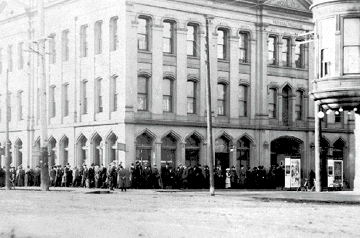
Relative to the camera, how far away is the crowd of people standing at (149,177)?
3981 cm

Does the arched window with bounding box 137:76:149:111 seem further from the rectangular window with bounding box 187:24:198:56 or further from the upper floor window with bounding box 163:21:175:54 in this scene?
the rectangular window with bounding box 187:24:198:56

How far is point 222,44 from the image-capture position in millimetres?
46281

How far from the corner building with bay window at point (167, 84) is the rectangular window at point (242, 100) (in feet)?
0.22

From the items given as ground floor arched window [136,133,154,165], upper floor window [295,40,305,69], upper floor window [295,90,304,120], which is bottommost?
ground floor arched window [136,133,154,165]

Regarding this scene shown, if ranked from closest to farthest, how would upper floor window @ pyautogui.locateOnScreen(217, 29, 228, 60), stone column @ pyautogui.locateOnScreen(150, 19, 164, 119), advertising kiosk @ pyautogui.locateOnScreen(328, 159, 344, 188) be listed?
1. advertising kiosk @ pyautogui.locateOnScreen(328, 159, 344, 188)
2. stone column @ pyautogui.locateOnScreen(150, 19, 164, 119)
3. upper floor window @ pyautogui.locateOnScreen(217, 29, 228, 60)

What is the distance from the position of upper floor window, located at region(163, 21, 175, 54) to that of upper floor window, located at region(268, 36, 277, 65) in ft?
27.3

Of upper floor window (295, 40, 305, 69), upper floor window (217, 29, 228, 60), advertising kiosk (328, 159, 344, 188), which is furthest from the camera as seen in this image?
upper floor window (295, 40, 305, 69)

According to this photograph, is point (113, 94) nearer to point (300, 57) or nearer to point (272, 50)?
point (272, 50)

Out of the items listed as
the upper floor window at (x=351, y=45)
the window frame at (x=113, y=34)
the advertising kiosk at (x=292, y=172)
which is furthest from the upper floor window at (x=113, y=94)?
the upper floor window at (x=351, y=45)

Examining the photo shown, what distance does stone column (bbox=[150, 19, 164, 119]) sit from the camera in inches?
1670

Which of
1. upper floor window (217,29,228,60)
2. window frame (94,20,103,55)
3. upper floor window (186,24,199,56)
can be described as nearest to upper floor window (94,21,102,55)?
window frame (94,20,103,55)

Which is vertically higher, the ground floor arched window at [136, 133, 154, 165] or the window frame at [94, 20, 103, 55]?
the window frame at [94, 20, 103, 55]

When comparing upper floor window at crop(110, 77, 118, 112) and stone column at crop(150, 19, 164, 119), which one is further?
upper floor window at crop(110, 77, 118, 112)

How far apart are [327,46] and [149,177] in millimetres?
14441
